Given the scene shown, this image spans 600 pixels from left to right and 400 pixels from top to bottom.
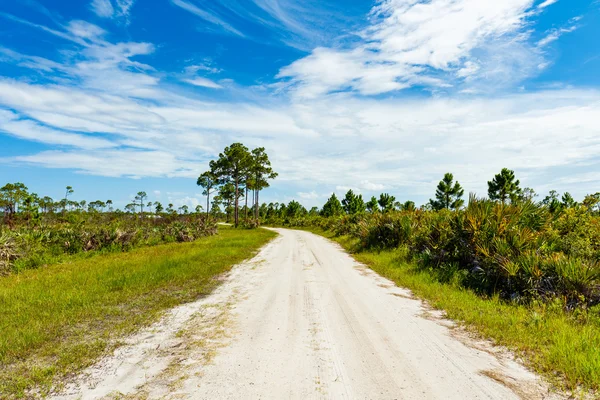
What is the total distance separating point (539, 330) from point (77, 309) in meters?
9.71

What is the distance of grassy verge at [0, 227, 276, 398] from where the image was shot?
4512 millimetres

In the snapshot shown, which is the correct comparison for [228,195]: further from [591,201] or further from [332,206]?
[591,201]

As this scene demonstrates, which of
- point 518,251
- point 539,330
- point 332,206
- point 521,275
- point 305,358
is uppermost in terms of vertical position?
point 332,206

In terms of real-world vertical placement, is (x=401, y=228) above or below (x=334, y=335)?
above

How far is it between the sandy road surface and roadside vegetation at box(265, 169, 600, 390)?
790 mm

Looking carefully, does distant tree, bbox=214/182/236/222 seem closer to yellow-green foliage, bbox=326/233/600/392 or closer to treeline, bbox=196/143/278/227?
treeline, bbox=196/143/278/227

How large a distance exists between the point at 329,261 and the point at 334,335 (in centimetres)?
943

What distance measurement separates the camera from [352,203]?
2894 inches

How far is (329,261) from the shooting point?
589 inches

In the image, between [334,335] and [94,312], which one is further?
A: [94,312]

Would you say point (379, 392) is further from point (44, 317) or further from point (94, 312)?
point (44, 317)

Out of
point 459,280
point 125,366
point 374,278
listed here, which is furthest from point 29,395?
point 459,280

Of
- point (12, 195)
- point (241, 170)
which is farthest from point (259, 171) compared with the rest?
point (12, 195)

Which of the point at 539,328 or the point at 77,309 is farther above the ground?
the point at 539,328
